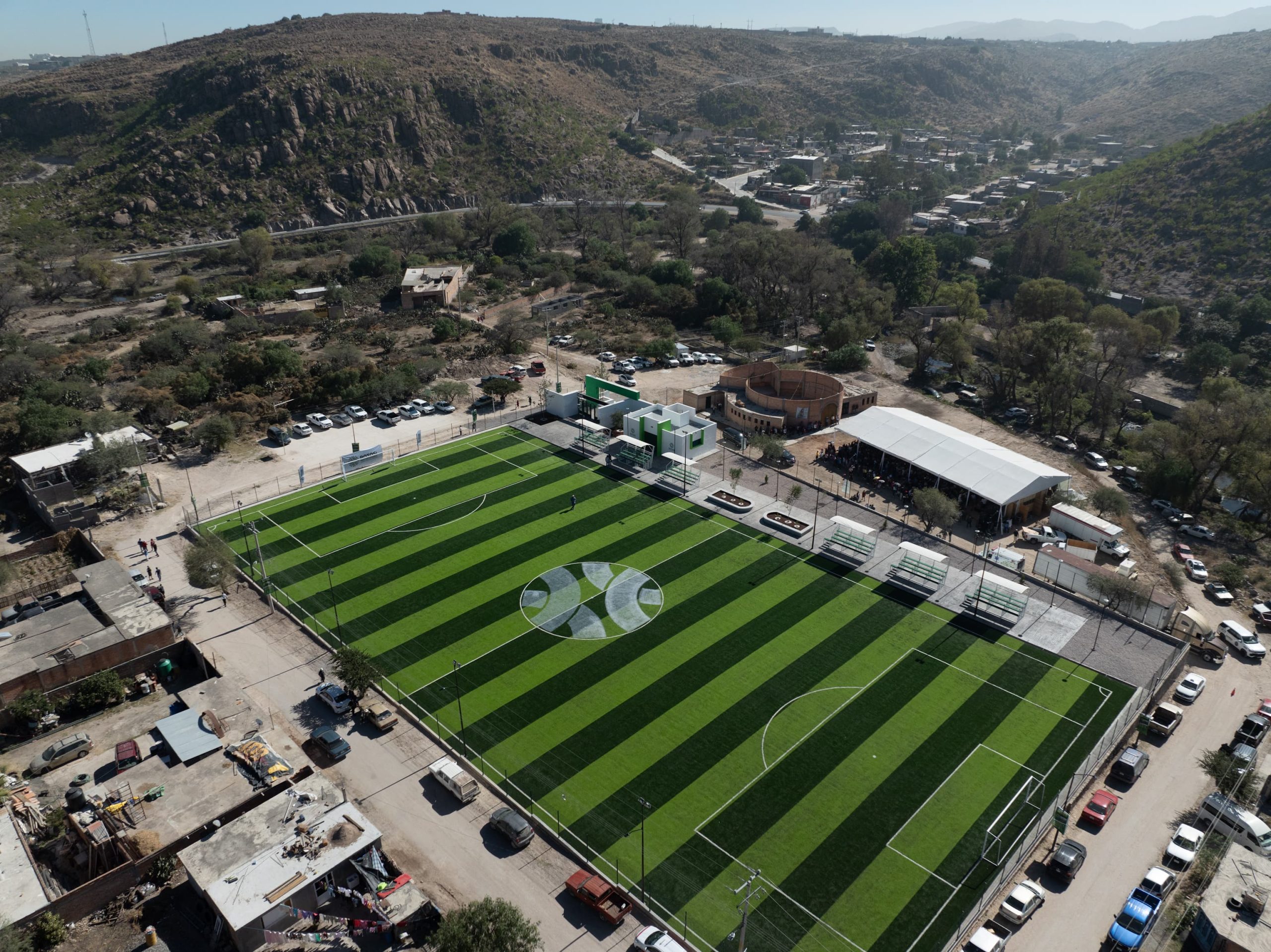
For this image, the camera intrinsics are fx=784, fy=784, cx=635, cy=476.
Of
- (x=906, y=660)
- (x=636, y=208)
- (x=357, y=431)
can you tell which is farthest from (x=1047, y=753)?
(x=636, y=208)

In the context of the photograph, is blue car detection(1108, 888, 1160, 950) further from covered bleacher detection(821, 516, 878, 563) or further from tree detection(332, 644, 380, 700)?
tree detection(332, 644, 380, 700)

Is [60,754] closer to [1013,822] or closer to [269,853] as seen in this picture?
[269,853]

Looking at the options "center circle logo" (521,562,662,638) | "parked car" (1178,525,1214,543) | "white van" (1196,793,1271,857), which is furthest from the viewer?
"parked car" (1178,525,1214,543)

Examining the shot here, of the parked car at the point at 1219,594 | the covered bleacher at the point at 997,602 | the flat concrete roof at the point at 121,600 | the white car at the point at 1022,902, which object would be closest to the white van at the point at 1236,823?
the white car at the point at 1022,902

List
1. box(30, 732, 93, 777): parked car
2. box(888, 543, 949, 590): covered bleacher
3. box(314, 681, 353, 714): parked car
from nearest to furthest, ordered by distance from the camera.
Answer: box(30, 732, 93, 777): parked car < box(314, 681, 353, 714): parked car < box(888, 543, 949, 590): covered bleacher

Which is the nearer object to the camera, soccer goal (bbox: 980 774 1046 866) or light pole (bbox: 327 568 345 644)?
soccer goal (bbox: 980 774 1046 866)

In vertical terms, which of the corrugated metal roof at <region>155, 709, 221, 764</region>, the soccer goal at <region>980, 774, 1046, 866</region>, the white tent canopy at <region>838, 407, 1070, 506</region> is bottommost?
the soccer goal at <region>980, 774, 1046, 866</region>

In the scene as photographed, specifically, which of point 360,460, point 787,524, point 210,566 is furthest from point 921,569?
point 360,460

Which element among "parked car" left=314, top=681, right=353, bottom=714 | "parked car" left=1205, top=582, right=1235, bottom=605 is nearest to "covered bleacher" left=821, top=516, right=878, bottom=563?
"parked car" left=1205, top=582, right=1235, bottom=605
